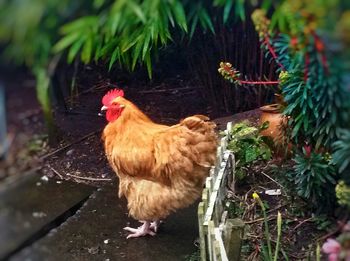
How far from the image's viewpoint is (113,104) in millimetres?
3854

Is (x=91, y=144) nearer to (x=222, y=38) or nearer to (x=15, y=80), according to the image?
(x=222, y=38)

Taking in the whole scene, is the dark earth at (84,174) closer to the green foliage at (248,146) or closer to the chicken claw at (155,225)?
the chicken claw at (155,225)

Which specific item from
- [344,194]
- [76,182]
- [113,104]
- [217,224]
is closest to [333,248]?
[344,194]

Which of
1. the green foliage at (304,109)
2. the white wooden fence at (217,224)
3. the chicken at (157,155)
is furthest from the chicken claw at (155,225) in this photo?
the green foliage at (304,109)

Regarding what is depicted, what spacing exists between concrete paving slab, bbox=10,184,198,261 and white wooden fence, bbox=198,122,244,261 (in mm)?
543

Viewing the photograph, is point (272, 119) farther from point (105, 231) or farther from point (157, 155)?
point (105, 231)

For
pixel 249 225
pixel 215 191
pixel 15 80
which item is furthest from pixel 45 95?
pixel 249 225

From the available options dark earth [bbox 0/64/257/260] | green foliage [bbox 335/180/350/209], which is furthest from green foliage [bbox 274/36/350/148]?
dark earth [bbox 0/64/257/260]

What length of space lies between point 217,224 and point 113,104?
3.49ft

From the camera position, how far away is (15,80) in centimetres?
186

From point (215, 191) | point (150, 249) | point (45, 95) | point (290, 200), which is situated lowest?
point (150, 249)

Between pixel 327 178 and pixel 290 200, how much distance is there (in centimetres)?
59

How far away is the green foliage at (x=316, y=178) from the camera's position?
139 inches

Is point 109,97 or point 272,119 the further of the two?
point 272,119
